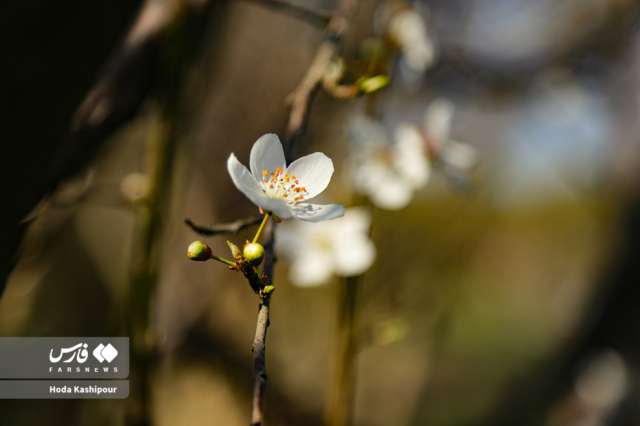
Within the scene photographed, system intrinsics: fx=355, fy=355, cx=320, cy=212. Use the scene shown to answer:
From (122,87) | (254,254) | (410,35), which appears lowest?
(254,254)

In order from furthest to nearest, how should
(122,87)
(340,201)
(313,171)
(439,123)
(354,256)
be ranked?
(340,201) → (439,123) → (354,256) → (122,87) → (313,171)

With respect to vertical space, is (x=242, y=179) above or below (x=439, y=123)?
below

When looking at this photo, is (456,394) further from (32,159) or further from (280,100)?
(32,159)

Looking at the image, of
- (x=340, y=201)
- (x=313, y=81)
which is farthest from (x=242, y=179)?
(x=340, y=201)

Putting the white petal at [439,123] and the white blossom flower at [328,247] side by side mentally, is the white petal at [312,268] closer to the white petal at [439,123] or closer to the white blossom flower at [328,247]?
the white blossom flower at [328,247]

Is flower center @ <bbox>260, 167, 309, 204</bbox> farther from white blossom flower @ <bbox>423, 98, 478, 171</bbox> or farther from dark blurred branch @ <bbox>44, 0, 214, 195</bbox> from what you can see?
white blossom flower @ <bbox>423, 98, 478, 171</bbox>

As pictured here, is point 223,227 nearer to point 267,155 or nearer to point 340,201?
point 267,155

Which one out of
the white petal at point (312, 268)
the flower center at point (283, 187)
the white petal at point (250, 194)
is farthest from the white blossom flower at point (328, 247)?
the white petal at point (250, 194)

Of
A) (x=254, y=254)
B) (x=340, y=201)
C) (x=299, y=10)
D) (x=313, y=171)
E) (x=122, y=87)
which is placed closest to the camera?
(x=254, y=254)
